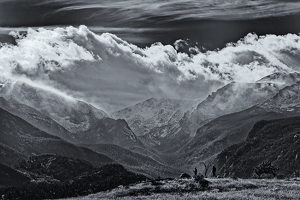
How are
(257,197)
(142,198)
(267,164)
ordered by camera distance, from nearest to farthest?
(257,197), (142,198), (267,164)

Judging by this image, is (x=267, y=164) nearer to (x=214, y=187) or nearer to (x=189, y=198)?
(x=214, y=187)

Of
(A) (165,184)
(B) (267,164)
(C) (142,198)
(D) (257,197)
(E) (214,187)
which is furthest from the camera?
(B) (267,164)

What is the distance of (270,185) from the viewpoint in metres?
104

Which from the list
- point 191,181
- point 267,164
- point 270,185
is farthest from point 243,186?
point 267,164

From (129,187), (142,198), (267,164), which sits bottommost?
(267,164)

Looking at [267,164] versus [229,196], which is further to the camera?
[267,164]

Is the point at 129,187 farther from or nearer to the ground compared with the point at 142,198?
nearer to the ground

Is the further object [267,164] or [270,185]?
[267,164]

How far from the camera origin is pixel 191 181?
112562 millimetres

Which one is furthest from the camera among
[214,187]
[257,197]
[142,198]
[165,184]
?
[165,184]

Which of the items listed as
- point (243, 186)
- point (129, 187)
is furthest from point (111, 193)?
point (243, 186)

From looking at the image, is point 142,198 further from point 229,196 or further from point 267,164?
point 267,164

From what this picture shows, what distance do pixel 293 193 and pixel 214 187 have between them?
2050 cm

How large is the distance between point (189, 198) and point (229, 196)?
5252mm
